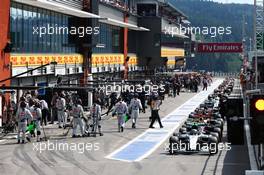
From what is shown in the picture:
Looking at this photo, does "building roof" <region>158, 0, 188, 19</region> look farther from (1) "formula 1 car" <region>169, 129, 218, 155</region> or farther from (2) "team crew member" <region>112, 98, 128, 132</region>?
(1) "formula 1 car" <region>169, 129, 218, 155</region>

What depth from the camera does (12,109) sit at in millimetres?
25703

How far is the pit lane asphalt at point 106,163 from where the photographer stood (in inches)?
623

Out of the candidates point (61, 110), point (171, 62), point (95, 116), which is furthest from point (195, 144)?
point (171, 62)

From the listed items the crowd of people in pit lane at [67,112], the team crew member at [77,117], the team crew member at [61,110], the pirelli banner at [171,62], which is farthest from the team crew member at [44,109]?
the pirelli banner at [171,62]

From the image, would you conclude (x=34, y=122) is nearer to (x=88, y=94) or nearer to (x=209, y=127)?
(x=209, y=127)

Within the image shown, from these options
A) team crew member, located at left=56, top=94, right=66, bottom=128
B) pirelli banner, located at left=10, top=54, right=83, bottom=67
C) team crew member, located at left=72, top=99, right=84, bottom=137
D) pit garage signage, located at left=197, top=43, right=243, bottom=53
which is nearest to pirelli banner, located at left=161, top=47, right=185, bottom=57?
pirelli banner, located at left=10, top=54, right=83, bottom=67

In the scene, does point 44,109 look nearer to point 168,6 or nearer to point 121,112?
point 121,112

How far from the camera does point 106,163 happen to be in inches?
677

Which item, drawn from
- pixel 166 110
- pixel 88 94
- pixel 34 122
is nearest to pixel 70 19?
pixel 88 94

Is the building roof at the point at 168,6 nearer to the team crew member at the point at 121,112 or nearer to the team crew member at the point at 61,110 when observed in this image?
the team crew member at the point at 61,110

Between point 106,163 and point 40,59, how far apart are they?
16.8 metres

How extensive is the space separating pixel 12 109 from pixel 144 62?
1607 inches

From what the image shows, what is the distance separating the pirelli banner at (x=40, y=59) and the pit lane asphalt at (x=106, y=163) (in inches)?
330

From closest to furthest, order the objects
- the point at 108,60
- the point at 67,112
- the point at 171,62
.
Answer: the point at 67,112 → the point at 108,60 → the point at 171,62
